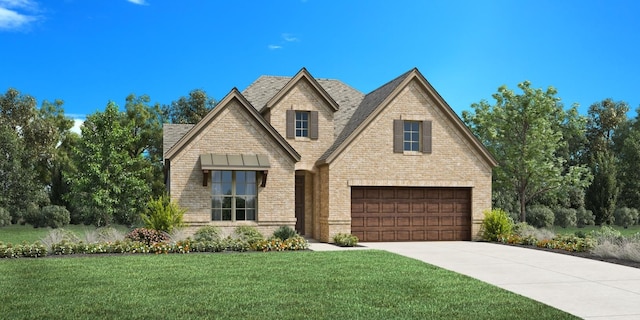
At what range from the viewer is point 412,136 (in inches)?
997

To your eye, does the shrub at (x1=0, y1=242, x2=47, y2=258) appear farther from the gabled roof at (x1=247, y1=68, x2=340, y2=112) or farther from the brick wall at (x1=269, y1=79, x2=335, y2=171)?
the gabled roof at (x1=247, y1=68, x2=340, y2=112)

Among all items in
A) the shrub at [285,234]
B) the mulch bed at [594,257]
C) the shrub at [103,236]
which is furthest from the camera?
the shrub at [285,234]

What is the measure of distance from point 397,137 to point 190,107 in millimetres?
29486

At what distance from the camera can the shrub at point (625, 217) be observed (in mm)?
41969

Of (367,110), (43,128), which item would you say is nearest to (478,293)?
(367,110)

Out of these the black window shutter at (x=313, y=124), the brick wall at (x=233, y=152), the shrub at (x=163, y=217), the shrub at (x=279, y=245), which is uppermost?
the black window shutter at (x=313, y=124)

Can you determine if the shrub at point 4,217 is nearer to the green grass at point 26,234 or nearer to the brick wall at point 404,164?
the green grass at point 26,234

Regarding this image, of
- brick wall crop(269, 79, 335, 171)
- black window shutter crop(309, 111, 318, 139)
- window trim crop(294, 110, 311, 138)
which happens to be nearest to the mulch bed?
brick wall crop(269, 79, 335, 171)

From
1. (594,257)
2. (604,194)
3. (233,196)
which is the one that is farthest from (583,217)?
(233,196)

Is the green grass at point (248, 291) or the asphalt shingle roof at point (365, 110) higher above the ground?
the asphalt shingle roof at point (365, 110)

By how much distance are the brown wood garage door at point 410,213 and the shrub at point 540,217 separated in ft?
45.6

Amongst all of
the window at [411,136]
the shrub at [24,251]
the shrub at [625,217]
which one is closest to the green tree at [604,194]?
the shrub at [625,217]

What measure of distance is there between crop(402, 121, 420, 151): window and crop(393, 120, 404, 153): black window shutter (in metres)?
0.36

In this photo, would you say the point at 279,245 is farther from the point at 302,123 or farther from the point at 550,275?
the point at 550,275
